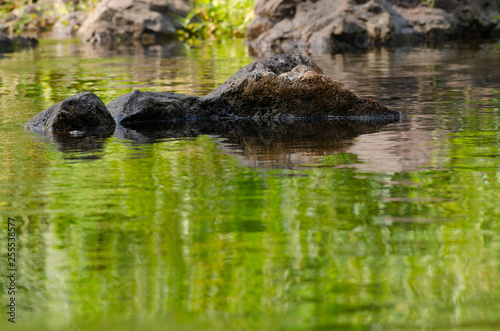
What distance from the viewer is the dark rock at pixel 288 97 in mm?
8164

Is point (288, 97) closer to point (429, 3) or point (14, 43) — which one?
point (429, 3)

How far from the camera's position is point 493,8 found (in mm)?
21891

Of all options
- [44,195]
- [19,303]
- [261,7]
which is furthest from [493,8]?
[19,303]

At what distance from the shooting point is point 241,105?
853cm

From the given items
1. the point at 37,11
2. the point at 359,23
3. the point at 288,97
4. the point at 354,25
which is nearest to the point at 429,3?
the point at 359,23

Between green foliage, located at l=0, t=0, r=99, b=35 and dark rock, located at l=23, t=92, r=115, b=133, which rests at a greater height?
green foliage, located at l=0, t=0, r=99, b=35

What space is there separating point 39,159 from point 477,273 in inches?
154

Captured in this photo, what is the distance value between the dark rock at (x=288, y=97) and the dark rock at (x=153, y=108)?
22 centimetres

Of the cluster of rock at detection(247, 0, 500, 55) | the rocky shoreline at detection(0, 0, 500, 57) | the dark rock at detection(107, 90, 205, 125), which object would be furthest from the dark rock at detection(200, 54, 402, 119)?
the cluster of rock at detection(247, 0, 500, 55)

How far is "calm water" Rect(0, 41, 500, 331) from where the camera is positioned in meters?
2.82

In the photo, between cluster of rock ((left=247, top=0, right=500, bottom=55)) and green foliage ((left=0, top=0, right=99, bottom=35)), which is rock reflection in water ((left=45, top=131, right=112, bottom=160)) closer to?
cluster of rock ((left=247, top=0, right=500, bottom=55))

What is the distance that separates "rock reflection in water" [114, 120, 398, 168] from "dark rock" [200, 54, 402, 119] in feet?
0.98

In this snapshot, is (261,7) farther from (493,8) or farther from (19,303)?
(19,303)

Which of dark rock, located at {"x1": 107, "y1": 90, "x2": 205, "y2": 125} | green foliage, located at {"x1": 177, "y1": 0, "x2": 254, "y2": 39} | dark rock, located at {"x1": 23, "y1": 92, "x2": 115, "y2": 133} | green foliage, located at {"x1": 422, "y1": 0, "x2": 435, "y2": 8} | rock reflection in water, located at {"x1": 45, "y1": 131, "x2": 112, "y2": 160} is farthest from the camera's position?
green foliage, located at {"x1": 177, "y1": 0, "x2": 254, "y2": 39}
